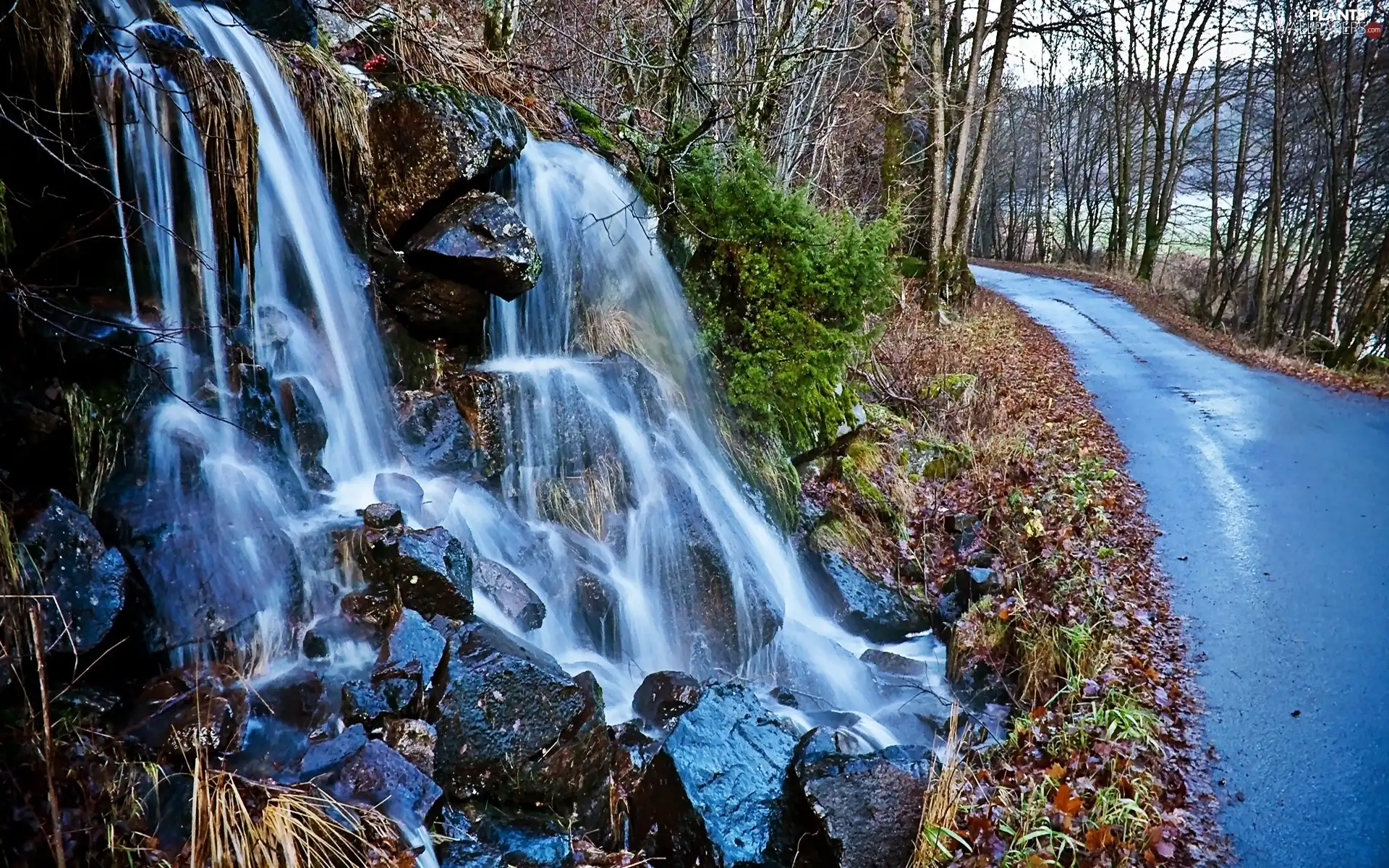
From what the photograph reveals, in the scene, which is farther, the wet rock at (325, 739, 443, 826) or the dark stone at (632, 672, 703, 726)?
the dark stone at (632, 672, 703, 726)

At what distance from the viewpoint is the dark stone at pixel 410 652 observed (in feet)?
14.2

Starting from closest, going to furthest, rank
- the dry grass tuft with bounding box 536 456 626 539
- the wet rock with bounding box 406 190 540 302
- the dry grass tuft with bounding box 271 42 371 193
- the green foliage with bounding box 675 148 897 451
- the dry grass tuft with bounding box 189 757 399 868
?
the dry grass tuft with bounding box 189 757 399 868 → the dry grass tuft with bounding box 271 42 371 193 → the wet rock with bounding box 406 190 540 302 → the dry grass tuft with bounding box 536 456 626 539 → the green foliage with bounding box 675 148 897 451

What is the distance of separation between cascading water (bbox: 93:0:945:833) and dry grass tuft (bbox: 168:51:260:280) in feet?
0.28

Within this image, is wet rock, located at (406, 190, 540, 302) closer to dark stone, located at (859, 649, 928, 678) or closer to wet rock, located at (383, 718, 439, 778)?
wet rock, located at (383, 718, 439, 778)

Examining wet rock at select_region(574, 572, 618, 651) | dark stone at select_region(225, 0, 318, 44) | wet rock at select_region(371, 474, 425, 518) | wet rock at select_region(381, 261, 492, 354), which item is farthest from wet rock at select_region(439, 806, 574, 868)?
dark stone at select_region(225, 0, 318, 44)

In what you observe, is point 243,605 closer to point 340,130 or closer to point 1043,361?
point 340,130

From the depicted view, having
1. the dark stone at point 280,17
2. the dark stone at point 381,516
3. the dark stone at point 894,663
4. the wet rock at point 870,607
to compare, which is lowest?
the dark stone at point 894,663

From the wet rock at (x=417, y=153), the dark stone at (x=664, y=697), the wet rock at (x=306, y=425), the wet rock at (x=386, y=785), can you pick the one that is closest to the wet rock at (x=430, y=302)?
the wet rock at (x=417, y=153)

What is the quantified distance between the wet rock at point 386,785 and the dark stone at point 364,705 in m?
0.26

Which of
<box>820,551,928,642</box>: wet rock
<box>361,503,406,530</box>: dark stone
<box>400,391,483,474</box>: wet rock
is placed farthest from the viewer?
<box>820,551,928,642</box>: wet rock

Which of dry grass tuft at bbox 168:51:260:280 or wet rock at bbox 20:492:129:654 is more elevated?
dry grass tuft at bbox 168:51:260:280

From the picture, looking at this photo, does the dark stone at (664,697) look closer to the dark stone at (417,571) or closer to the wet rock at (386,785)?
the dark stone at (417,571)

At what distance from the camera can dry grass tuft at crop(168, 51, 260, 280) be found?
5156 millimetres

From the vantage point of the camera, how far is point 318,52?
6273mm
